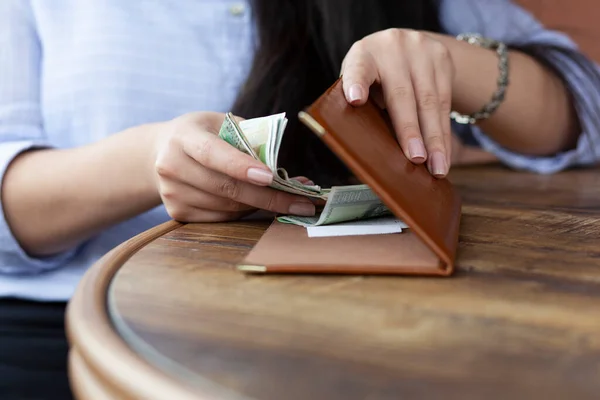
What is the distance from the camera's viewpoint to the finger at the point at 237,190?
0.54 m

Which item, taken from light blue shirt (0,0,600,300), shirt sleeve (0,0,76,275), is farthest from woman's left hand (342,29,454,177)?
shirt sleeve (0,0,76,275)

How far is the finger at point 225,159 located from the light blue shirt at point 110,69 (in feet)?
1.09

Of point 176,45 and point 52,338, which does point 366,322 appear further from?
point 176,45

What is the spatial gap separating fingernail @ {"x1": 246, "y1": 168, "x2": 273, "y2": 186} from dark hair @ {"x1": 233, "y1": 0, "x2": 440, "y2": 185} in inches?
13.1

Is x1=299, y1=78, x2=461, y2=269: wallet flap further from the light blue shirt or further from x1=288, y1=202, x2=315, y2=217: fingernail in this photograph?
the light blue shirt

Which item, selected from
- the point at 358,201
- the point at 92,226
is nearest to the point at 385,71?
the point at 358,201

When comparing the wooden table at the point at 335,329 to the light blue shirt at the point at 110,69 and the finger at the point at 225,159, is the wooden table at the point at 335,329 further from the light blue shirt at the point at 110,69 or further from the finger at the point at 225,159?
the light blue shirt at the point at 110,69

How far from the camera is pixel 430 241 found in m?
0.40

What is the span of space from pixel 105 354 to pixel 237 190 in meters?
0.26

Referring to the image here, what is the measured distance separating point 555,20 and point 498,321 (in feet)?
4.38

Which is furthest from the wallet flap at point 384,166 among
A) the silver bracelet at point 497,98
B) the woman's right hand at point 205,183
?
the silver bracelet at point 497,98

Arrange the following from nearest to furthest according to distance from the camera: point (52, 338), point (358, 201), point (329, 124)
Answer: point (329, 124) → point (358, 201) → point (52, 338)

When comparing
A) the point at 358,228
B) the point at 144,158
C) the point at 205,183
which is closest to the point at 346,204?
the point at 358,228

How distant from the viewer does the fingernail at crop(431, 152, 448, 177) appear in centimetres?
53
